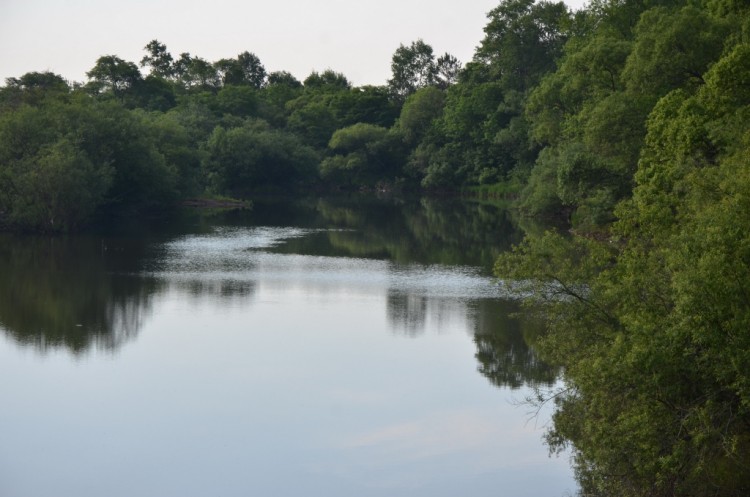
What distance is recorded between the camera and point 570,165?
46.0 m

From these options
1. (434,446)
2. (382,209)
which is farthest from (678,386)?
(382,209)

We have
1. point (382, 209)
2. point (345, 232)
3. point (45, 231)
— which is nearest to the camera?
point (45, 231)

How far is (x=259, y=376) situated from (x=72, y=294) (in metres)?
13.6

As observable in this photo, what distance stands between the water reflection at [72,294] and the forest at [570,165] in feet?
23.1

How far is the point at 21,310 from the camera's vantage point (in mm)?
33562

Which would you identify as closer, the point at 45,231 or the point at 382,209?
the point at 45,231

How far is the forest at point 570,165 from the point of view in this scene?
603 inches

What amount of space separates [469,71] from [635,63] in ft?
213

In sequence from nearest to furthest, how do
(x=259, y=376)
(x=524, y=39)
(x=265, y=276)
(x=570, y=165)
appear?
(x=259, y=376), (x=265, y=276), (x=570, y=165), (x=524, y=39)

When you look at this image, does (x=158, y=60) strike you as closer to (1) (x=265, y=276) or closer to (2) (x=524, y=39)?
(2) (x=524, y=39)

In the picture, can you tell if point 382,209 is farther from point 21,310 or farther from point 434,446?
point 434,446

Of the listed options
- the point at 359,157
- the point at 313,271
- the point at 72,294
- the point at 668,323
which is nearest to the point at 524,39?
the point at 359,157

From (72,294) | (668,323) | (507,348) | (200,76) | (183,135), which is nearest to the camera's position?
(668,323)

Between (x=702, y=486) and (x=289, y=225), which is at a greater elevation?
(x=289, y=225)
